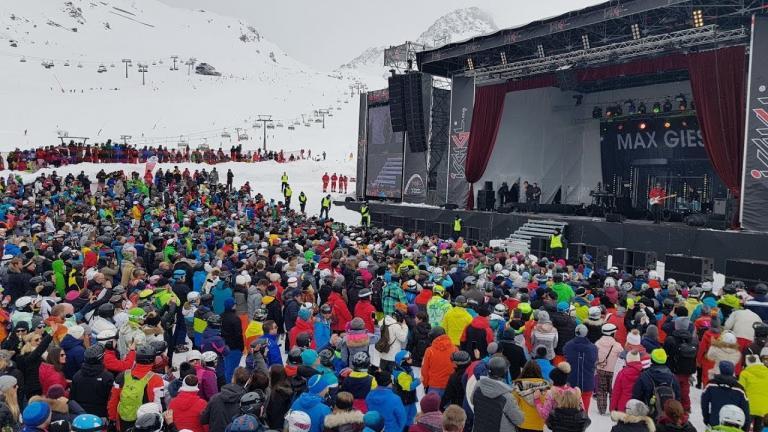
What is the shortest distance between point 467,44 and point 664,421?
19079 millimetres

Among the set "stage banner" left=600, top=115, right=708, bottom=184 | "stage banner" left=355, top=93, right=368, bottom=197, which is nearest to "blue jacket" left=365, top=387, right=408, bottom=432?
"stage banner" left=600, top=115, right=708, bottom=184

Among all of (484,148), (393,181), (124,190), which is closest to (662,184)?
(484,148)

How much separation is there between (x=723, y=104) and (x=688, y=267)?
15.5 ft

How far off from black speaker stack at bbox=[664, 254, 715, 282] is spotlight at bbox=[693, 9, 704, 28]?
5.91 meters

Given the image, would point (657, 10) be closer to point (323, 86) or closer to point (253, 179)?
point (253, 179)

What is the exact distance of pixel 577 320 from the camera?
7.59 m

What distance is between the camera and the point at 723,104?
16312mm

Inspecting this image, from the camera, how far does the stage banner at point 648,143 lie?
20828 millimetres

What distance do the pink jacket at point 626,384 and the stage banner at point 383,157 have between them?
2010 cm

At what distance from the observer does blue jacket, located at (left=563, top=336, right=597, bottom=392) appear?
21.2 feet

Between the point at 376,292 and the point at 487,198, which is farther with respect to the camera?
the point at 487,198

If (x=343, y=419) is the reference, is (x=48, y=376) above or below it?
below

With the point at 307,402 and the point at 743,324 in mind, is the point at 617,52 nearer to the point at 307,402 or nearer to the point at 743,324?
the point at 743,324

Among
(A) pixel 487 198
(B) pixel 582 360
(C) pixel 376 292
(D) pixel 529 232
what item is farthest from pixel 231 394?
(A) pixel 487 198
